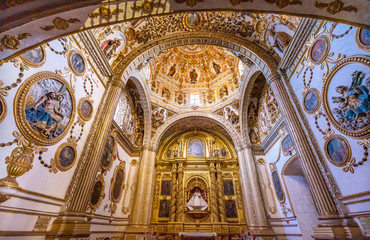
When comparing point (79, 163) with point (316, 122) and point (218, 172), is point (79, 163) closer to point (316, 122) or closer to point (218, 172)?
point (316, 122)

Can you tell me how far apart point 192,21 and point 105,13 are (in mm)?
6617

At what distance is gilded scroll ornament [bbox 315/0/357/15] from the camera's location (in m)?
2.25

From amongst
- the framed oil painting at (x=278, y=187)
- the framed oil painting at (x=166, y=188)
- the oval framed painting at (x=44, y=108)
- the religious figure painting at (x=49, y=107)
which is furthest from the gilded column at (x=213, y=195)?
the religious figure painting at (x=49, y=107)

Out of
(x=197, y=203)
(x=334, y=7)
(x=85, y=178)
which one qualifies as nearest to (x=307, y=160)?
(x=334, y=7)

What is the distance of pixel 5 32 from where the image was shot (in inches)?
82.2

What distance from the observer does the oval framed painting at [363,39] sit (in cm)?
324

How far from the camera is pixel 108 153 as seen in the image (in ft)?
24.2

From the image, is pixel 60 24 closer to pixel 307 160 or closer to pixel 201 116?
pixel 307 160

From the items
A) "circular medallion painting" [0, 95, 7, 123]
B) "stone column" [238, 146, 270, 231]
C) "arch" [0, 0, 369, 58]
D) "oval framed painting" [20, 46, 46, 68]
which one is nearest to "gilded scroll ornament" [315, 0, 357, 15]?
"arch" [0, 0, 369, 58]

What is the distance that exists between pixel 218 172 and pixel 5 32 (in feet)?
43.6

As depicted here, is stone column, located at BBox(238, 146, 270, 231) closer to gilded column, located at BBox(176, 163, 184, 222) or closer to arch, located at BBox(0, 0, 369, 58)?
gilded column, located at BBox(176, 163, 184, 222)

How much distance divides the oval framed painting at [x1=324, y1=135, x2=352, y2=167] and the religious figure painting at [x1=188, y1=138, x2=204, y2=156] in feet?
34.9

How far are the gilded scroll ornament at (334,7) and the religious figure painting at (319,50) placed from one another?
2536mm

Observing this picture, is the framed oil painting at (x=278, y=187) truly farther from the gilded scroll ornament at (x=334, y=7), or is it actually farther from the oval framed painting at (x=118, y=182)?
the oval framed painting at (x=118, y=182)
